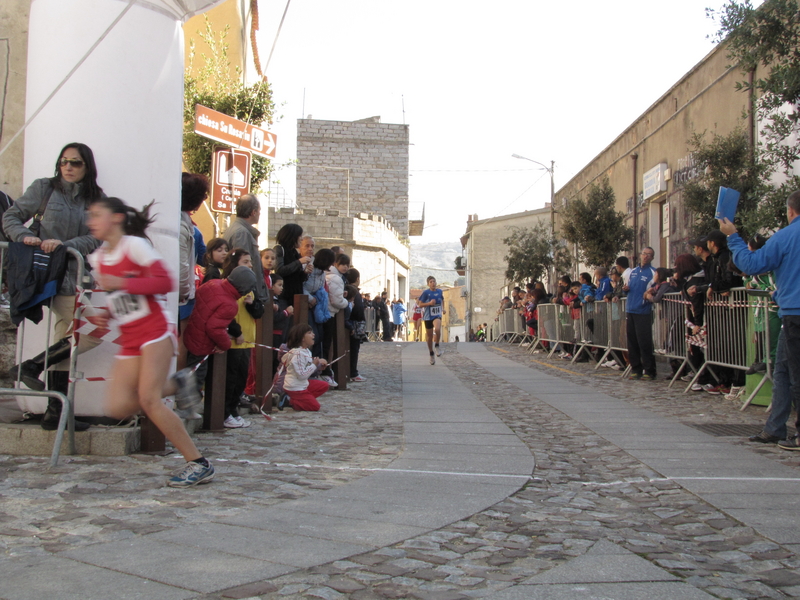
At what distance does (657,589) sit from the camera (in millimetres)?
3020

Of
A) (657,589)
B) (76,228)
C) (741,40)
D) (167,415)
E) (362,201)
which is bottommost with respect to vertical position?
(657,589)

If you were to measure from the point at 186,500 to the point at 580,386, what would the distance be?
7.39 meters

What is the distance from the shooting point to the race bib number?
4.34m

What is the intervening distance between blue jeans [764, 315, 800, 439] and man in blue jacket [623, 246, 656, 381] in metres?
5.33

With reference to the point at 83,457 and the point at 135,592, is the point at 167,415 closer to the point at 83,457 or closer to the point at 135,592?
the point at 83,457

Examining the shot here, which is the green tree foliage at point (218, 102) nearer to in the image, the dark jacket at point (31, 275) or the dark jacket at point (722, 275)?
the dark jacket at point (722, 275)

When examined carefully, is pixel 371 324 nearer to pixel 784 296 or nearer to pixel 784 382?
pixel 784 382

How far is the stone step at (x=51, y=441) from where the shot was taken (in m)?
5.26

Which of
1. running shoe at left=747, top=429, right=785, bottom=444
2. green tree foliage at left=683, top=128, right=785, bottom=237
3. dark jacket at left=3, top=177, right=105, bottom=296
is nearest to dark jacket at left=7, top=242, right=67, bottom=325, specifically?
dark jacket at left=3, top=177, right=105, bottom=296

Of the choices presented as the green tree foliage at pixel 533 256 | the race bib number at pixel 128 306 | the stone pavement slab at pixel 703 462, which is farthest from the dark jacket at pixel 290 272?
the green tree foliage at pixel 533 256

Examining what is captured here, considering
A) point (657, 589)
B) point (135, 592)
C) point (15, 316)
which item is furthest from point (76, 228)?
point (657, 589)

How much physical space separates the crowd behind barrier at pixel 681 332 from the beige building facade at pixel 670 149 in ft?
8.99

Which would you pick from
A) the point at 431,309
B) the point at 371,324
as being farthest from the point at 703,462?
the point at 371,324

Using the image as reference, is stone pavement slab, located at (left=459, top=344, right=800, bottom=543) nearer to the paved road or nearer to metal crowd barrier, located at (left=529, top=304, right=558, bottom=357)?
the paved road
